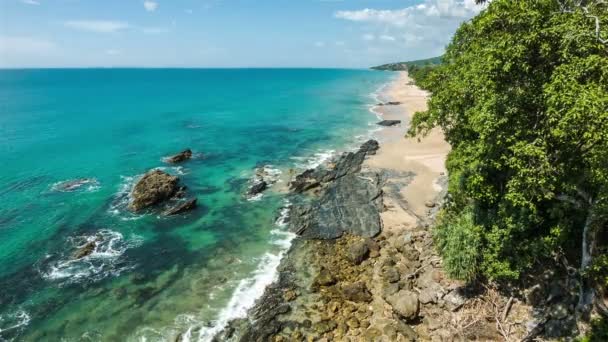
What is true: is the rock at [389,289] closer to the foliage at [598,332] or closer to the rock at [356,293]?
the rock at [356,293]

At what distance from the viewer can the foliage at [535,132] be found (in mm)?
13273

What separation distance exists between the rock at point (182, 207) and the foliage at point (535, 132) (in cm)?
2802

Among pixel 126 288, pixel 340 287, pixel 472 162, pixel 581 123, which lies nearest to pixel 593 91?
pixel 581 123

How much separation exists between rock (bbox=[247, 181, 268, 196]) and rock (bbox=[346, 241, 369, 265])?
56.9ft

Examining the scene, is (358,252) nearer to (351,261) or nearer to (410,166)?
(351,261)

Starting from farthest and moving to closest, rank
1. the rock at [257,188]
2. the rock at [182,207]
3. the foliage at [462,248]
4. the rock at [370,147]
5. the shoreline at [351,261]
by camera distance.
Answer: the rock at [370,147]
the rock at [257,188]
the rock at [182,207]
the shoreline at [351,261]
the foliage at [462,248]

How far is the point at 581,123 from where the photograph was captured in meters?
12.7

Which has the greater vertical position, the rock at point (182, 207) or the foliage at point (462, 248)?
the foliage at point (462, 248)

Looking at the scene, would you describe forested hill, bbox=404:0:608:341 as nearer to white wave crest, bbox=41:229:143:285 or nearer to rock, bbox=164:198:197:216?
white wave crest, bbox=41:229:143:285

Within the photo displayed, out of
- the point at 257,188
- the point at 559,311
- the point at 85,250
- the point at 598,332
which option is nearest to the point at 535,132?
the point at 598,332

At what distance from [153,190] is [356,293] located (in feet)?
88.3

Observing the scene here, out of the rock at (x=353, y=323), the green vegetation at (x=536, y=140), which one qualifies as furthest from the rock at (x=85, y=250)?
the green vegetation at (x=536, y=140)

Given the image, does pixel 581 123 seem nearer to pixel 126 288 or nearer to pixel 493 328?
pixel 493 328

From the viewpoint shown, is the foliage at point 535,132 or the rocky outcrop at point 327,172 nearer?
the foliage at point 535,132
